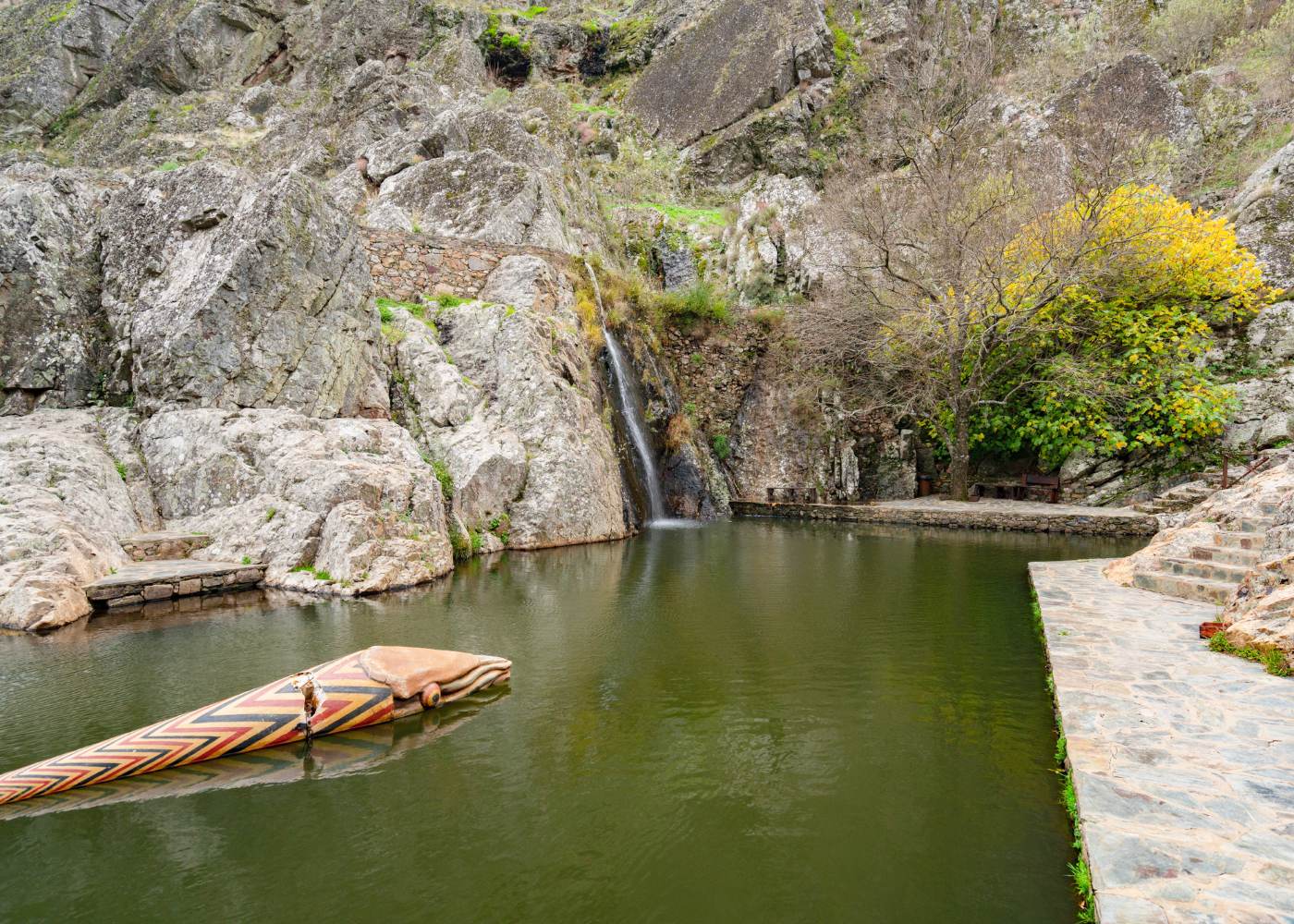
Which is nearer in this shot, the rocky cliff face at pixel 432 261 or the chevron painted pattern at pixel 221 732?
the chevron painted pattern at pixel 221 732

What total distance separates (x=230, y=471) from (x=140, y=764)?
285 inches

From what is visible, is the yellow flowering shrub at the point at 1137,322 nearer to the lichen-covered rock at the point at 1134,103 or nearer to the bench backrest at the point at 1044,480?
the bench backrest at the point at 1044,480

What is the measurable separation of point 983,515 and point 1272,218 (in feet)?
38.5

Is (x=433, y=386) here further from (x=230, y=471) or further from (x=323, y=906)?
(x=323, y=906)

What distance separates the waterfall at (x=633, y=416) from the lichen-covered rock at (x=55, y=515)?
10.2 meters

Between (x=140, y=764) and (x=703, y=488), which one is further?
(x=703, y=488)

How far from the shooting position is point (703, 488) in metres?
18.7

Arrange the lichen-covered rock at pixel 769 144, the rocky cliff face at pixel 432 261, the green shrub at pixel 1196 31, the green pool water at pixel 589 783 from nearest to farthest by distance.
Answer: the green pool water at pixel 589 783 → the rocky cliff face at pixel 432 261 → the green shrub at pixel 1196 31 → the lichen-covered rock at pixel 769 144

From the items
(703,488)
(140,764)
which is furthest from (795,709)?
(703,488)

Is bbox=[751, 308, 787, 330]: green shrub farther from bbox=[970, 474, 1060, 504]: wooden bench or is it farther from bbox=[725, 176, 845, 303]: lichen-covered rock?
bbox=[970, 474, 1060, 504]: wooden bench

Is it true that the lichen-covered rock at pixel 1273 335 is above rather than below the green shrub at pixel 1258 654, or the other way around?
above

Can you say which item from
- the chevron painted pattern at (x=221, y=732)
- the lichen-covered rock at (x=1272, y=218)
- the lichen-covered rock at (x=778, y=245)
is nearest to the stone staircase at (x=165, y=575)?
the chevron painted pattern at (x=221, y=732)

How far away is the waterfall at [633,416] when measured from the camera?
16.9 meters

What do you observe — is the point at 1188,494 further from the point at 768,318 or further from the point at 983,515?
the point at 768,318
